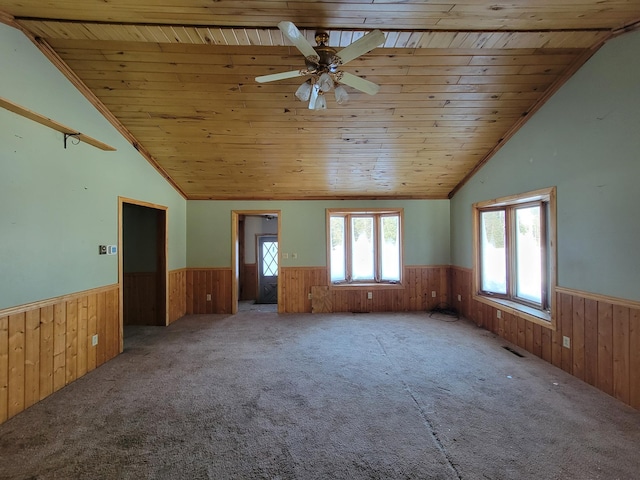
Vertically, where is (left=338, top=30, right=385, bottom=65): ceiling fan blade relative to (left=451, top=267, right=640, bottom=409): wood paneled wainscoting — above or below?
above

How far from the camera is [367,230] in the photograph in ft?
18.9

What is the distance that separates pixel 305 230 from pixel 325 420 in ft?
12.4

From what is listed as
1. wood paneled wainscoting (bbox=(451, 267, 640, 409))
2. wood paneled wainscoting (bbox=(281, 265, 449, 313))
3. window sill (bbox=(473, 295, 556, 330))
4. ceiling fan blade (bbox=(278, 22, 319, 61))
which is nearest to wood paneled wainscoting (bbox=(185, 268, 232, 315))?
wood paneled wainscoting (bbox=(281, 265, 449, 313))

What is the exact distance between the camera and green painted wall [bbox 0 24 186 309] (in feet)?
7.32

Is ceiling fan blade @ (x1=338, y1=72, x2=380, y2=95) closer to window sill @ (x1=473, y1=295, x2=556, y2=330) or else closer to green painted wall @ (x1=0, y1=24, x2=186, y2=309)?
green painted wall @ (x1=0, y1=24, x2=186, y2=309)

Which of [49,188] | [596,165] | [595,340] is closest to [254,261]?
[49,188]

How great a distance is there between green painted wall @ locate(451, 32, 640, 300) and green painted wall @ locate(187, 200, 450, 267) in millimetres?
2197

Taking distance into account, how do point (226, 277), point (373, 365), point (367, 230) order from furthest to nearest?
point (367, 230), point (226, 277), point (373, 365)

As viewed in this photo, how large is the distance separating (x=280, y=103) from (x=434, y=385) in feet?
11.4

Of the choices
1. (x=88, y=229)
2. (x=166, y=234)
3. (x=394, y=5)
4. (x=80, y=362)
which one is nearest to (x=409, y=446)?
(x=394, y=5)

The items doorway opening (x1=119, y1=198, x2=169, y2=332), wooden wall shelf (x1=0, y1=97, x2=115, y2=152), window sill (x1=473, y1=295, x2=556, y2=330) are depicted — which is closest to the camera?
wooden wall shelf (x1=0, y1=97, x2=115, y2=152)

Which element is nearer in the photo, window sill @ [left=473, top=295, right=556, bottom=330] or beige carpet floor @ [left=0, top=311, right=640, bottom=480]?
beige carpet floor @ [left=0, top=311, right=640, bottom=480]

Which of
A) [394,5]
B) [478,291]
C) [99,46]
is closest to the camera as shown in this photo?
[394,5]

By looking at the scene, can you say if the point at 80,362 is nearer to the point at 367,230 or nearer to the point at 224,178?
the point at 224,178
